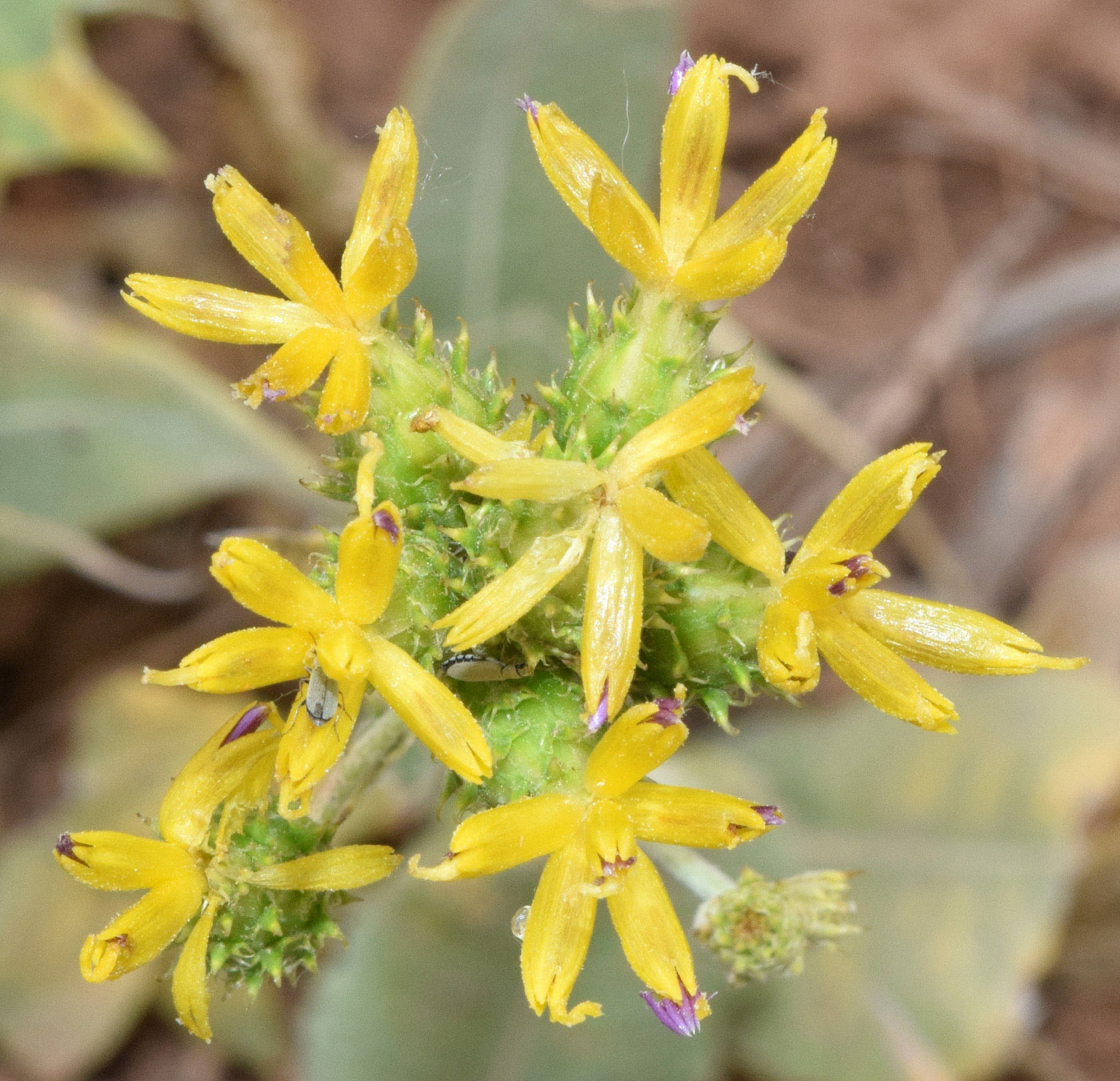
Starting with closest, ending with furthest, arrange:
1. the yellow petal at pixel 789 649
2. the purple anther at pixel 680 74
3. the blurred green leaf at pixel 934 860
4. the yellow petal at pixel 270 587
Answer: the yellow petal at pixel 270 587 < the yellow petal at pixel 789 649 < the purple anther at pixel 680 74 < the blurred green leaf at pixel 934 860

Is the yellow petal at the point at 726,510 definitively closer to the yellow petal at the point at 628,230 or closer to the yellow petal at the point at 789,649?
the yellow petal at the point at 789,649

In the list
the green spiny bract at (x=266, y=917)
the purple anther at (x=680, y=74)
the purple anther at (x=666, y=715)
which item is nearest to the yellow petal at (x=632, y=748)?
the purple anther at (x=666, y=715)

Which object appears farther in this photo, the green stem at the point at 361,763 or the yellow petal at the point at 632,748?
the green stem at the point at 361,763

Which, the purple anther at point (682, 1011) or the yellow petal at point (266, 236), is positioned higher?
the yellow petal at point (266, 236)

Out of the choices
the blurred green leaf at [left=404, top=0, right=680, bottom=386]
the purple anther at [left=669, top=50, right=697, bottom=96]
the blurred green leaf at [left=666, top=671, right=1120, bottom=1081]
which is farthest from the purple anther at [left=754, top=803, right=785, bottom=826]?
the blurred green leaf at [left=404, top=0, right=680, bottom=386]

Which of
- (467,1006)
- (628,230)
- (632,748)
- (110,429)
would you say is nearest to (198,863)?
(632,748)

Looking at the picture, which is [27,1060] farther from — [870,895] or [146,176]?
[146,176]
